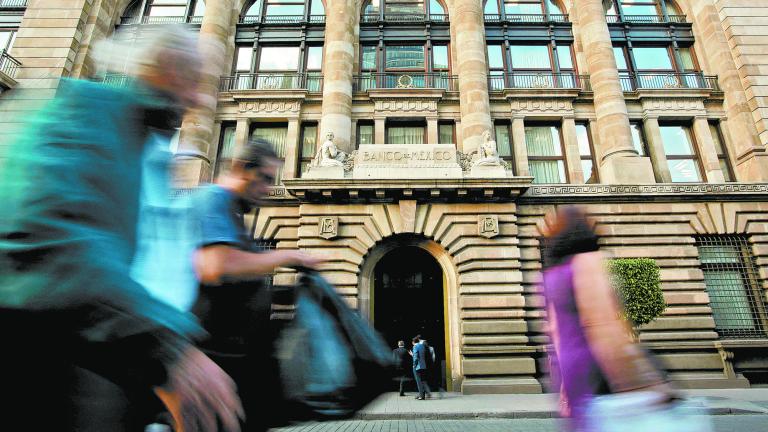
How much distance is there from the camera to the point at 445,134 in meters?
16.9

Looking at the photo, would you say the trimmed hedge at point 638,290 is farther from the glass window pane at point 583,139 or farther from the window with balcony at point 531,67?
the window with balcony at point 531,67

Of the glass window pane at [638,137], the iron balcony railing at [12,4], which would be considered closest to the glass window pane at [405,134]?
the glass window pane at [638,137]

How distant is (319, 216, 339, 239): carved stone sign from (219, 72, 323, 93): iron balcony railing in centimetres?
700

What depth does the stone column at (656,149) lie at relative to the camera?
51.6ft

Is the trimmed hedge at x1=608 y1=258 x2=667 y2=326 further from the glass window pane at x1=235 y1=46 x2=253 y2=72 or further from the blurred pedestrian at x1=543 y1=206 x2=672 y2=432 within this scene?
the glass window pane at x1=235 y1=46 x2=253 y2=72

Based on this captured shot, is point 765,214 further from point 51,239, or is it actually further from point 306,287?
point 51,239

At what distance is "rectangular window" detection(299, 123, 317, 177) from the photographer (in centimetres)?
1669

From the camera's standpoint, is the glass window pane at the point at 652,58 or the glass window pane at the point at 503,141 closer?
the glass window pane at the point at 503,141

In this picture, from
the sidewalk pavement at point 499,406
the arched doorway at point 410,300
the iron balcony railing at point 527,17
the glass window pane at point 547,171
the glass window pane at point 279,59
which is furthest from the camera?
the iron balcony railing at point 527,17

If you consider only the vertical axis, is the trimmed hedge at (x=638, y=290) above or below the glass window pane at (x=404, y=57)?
below

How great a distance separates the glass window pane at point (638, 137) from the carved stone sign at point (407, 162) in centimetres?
842

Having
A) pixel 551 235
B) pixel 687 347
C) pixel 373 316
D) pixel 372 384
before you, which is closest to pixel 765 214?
pixel 687 347

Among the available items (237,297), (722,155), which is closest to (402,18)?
(722,155)

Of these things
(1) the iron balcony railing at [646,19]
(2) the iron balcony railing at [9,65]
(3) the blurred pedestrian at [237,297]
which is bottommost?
(3) the blurred pedestrian at [237,297]
